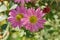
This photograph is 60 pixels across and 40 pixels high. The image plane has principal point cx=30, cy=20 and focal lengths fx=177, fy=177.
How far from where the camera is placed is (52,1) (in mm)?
712

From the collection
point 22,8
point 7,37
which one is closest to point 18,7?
point 22,8

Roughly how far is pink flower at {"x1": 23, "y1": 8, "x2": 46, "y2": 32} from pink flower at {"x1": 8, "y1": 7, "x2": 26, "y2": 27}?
19 millimetres

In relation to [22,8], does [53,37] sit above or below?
below

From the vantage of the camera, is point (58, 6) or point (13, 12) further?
point (58, 6)

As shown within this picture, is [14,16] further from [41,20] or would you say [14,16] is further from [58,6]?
[58,6]

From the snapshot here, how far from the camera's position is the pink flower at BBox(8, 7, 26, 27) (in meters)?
0.59

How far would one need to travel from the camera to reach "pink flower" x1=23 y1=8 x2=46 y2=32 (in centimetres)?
58

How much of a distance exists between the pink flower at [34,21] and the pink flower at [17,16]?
0.8 inches

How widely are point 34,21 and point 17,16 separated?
0.20ft

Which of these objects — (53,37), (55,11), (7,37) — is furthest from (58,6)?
(7,37)

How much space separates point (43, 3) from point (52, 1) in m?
0.04

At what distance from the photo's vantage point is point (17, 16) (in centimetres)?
61

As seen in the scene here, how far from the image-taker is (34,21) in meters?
0.60

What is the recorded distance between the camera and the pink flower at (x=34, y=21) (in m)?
0.58
